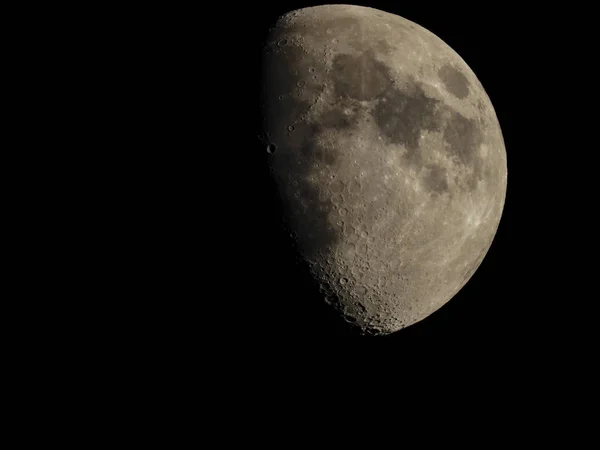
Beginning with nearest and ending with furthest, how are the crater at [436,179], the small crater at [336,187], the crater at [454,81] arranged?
the small crater at [336,187]
the crater at [436,179]
the crater at [454,81]

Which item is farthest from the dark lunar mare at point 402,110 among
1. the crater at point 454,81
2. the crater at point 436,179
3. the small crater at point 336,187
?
the small crater at point 336,187

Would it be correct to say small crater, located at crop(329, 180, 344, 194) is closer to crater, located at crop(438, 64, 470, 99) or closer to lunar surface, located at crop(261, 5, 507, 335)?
lunar surface, located at crop(261, 5, 507, 335)

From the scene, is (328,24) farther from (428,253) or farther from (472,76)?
(428,253)

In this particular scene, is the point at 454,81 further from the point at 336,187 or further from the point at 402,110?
the point at 336,187

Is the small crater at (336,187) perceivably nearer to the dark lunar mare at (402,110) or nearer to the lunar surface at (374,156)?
the lunar surface at (374,156)

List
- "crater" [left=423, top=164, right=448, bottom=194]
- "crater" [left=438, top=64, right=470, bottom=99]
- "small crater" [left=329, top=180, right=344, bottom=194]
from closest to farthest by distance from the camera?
"small crater" [left=329, top=180, right=344, bottom=194], "crater" [left=423, top=164, right=448, bottom=194], "crater" [left=438, top=64, right=470, bottom=99]

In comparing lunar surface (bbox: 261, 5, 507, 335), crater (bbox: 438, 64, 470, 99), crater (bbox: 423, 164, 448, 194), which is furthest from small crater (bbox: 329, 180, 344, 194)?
crater (bbox: 438, 64, 470, 99)

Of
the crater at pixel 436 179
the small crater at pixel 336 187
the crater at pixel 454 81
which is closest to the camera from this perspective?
the small crater at pixel 336 187

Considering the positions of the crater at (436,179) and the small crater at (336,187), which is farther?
the crater at (436,179)

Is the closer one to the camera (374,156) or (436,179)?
(374,156)

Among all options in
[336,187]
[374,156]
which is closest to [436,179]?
[374,156]
